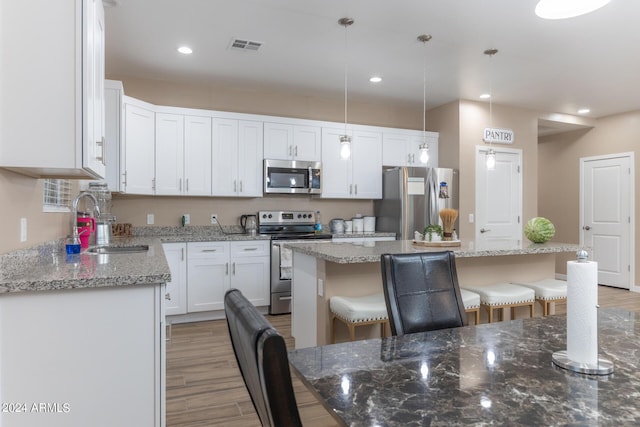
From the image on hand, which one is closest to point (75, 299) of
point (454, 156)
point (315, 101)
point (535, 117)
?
point (315, 101)

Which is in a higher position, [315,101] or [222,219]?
[315,101]

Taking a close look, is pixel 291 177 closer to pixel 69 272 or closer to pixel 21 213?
pixel 21 213

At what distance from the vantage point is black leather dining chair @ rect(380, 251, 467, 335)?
5.33 feet

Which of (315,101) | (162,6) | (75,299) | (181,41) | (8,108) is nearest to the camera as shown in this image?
(75,299)

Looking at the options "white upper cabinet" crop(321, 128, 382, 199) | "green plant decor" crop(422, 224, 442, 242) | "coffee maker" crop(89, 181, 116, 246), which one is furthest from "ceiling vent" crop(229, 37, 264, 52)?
"green plant decor" crop(422, 224, 442, 242)

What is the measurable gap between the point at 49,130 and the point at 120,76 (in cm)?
313

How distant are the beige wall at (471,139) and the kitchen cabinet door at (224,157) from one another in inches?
116

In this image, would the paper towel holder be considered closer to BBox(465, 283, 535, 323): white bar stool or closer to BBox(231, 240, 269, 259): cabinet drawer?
BBox(465, 283, 535, 323): white bar stool

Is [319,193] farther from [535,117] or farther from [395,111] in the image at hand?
[535,117]

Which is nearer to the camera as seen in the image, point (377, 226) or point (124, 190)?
point (124, 190)

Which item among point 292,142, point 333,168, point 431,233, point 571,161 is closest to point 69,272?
point 431,233

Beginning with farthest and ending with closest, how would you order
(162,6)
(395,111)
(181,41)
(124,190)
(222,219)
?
(395,111) → (222,219) → (124,190) → (181,41) → (162,6)

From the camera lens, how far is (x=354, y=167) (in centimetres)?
532

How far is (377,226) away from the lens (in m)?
5.61
